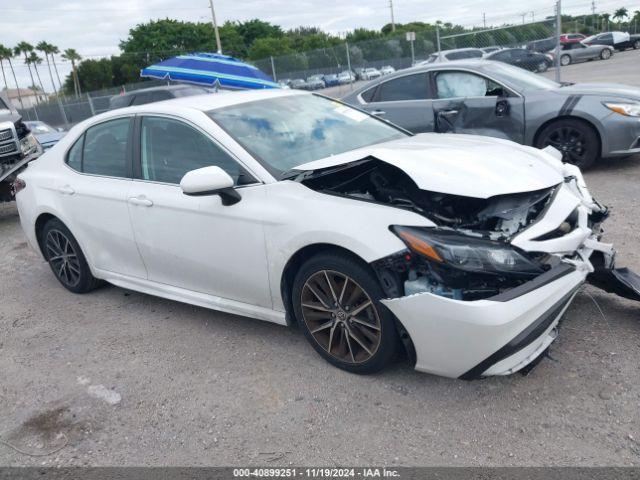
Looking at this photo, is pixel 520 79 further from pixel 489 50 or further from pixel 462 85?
pixel 489 50

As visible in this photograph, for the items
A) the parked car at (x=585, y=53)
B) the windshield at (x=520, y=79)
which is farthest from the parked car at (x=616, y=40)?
the windshield at (x=520, y=79)

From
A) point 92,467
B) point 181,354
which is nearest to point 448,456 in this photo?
point 92,467

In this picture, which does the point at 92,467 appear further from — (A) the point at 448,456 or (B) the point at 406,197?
(B) the point at 406,197

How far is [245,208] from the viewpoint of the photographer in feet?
11.3

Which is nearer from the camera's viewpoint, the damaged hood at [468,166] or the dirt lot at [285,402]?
the dirt lot at [285,402]

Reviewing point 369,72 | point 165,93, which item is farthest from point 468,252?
point 369,72

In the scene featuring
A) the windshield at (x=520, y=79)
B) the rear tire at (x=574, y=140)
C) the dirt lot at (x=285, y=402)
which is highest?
the windshield at (x=520, y=79)

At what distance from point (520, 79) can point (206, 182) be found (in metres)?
5.46

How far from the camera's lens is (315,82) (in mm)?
27328

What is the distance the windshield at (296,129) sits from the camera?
3662 millimetres

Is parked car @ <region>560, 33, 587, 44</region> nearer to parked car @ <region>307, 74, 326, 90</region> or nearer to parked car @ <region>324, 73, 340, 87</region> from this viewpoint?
parked car @ <region>324, 73, 340, 87</region>

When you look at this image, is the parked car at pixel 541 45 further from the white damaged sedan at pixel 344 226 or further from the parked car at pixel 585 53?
the white damaged sedan at pixel 344 226

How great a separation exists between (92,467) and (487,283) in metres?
2.09

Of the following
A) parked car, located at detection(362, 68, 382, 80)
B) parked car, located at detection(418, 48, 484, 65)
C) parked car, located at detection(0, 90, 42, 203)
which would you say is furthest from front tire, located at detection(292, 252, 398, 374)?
parked car, located at detection(362, 68, 382, 80)
